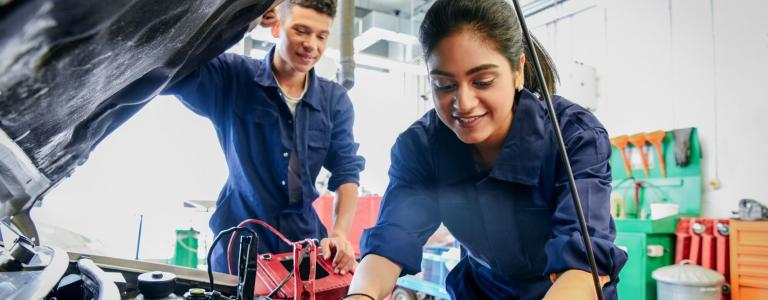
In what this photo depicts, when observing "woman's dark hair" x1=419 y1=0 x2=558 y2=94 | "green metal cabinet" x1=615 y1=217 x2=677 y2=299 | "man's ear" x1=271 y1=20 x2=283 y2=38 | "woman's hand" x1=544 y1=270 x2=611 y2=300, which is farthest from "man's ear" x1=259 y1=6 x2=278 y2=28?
"green metal cabinet" x1=615 y1=217 x2=677 y2=299

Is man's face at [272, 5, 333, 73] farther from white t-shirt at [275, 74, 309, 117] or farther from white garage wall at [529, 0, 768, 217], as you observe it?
white garage wall at [529, 0, 768, 217]

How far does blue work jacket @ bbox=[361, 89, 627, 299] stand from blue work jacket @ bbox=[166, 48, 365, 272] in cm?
44

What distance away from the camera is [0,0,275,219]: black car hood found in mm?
309

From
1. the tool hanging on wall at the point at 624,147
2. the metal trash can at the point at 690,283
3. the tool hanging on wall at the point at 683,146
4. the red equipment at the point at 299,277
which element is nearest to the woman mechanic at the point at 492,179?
the red equipment at the point at 299,277

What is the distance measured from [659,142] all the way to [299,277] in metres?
2.93

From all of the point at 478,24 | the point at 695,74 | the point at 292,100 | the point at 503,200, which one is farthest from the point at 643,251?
the point at 478,24

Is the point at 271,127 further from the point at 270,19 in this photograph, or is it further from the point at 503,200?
the point at 503,200

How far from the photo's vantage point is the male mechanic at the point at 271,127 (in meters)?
1.38

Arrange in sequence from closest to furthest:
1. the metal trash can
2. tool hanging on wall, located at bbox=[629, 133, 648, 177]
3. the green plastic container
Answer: the metal trash can
tool hanging on wall, located at bbox=[629, 133, 648, 177]
the green plastic container

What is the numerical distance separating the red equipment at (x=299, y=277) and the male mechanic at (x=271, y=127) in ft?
0.62

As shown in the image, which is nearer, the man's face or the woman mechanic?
the woman mechanic

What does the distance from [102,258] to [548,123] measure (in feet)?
3.02

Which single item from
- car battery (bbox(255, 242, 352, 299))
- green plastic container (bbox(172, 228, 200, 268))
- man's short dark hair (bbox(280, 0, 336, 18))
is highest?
man's short dark hair (bbox(280, 0, 336, 18))

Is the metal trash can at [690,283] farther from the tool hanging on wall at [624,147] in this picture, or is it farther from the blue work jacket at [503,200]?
the blue work jacket at [503,200]
